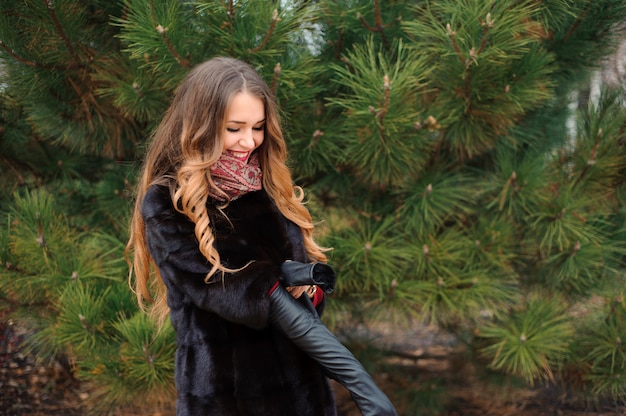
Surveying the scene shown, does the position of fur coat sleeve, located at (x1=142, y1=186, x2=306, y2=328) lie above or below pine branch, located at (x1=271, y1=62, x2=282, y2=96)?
below

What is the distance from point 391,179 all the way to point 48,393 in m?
2.15

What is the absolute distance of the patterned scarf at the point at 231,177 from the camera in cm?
144

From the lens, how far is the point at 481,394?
318cm

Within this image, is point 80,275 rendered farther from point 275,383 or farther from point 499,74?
point 499,74

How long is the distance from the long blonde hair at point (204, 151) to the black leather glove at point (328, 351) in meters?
0.16

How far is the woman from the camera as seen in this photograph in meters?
1.28

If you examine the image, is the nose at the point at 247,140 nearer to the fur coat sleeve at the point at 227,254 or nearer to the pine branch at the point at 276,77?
the fur coat sleeve at the point at 227,254

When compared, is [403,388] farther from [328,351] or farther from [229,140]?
[229,140]

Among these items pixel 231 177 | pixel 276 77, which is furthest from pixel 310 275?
pixel 276 77

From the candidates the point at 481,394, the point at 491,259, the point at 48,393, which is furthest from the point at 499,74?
the point at 48,393

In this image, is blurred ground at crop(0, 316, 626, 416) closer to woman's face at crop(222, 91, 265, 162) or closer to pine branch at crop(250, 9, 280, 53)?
pine branch at crop(250, 9, 280, 53)

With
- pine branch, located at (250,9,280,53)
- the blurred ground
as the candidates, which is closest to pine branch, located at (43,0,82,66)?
pine branch, located at (250,9,280,53)

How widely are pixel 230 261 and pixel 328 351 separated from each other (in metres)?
0.30

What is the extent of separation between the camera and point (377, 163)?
2.27m
